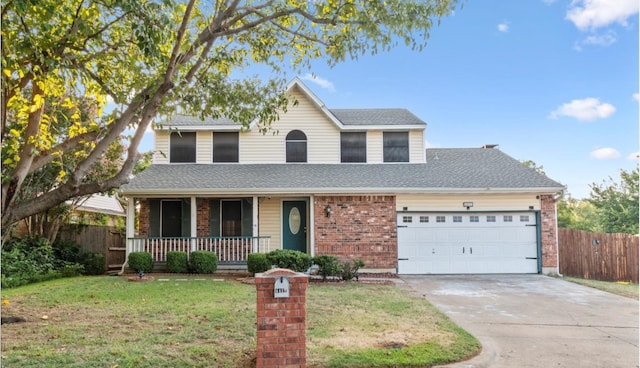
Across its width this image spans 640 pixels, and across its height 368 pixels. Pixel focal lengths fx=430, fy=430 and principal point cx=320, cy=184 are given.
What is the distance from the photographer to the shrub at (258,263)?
1212cm

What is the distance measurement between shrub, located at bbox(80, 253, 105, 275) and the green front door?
6618 millimetres

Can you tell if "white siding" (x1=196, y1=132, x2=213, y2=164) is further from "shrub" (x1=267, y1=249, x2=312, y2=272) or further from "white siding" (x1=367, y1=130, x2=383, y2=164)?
"white siding" (x1=367, y1=130, x2=383, y2=164)

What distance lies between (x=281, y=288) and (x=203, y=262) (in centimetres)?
910

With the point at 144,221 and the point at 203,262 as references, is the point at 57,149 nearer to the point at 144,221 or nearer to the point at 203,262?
the point at 203,262

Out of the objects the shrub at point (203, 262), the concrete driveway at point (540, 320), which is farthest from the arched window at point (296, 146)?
the concrete driveway at point (540, 320)

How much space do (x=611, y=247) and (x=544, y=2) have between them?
26.0ft

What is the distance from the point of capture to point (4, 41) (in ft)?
18.6

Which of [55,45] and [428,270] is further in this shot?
[428,270]

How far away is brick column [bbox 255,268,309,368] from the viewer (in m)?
4.57

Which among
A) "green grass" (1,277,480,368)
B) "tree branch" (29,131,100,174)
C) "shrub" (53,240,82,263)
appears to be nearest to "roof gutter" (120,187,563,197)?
"shrub" (53,240,82,263)

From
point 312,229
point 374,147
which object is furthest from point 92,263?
point 374,147

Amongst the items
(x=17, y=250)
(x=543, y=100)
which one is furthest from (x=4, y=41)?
(x=543, y=100)

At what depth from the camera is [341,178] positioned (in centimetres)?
1427

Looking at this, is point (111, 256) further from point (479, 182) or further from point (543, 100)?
point (543, 100)
